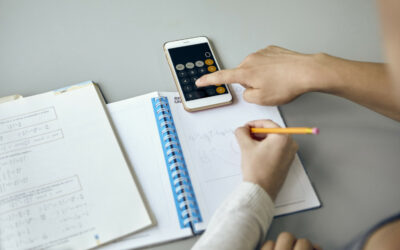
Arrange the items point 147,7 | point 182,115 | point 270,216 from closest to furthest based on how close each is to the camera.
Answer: point 270,216 < point 182,115 < point 147,7

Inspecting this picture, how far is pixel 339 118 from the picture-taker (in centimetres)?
63

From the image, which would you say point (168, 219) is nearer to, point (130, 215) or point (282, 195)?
point (130, 215)

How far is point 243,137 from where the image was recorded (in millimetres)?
560

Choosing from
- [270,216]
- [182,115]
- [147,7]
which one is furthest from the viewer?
[147,7]

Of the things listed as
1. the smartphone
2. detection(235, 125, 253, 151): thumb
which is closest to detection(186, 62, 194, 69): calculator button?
the smartphone

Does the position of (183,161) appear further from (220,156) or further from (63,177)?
(63,177)

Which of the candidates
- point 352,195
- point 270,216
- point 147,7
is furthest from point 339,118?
point 147,7

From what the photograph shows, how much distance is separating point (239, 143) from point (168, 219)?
0.17 metres

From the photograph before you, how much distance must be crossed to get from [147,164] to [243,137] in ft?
0.56

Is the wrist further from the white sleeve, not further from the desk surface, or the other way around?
the white sleeve

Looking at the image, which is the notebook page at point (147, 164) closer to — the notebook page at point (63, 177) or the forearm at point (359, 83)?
the notebook page at point (63, 177)

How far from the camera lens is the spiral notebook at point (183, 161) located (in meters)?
0.51

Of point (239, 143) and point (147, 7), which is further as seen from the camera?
point (147, 7)

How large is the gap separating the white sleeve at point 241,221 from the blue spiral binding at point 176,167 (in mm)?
40
